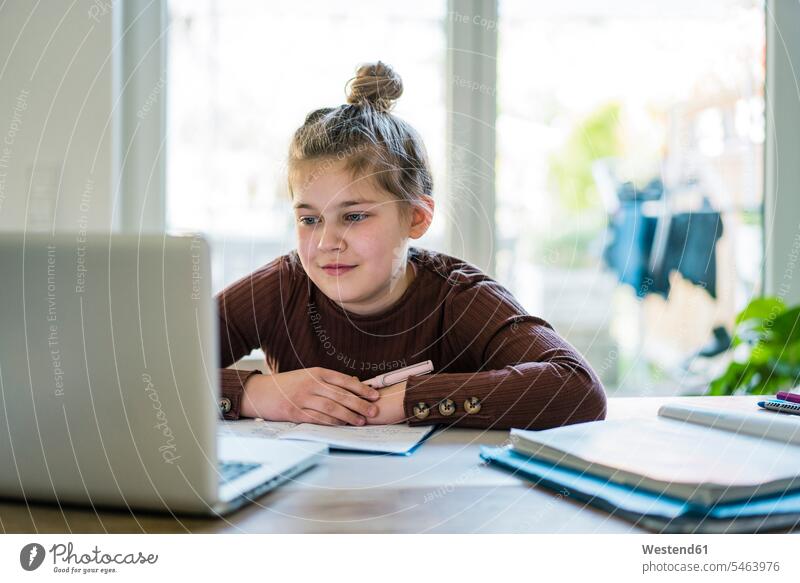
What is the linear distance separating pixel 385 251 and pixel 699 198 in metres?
1.09

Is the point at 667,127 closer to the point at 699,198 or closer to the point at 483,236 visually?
the point at 699,198

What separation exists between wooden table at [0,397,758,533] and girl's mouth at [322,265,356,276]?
451 mm

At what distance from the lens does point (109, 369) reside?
48 centimetres

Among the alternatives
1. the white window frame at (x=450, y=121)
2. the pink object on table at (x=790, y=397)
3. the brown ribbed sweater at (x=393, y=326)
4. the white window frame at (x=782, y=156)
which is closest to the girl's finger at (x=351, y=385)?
the brown ribbed sweater at (x=393, y=326)

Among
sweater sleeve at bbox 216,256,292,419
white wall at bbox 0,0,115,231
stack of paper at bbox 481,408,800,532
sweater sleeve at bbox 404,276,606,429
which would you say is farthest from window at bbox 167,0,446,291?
stack of paper at bbox 481,408,800,532

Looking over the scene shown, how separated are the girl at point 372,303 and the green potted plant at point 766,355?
0.78 m

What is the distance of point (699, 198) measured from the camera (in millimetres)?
1775

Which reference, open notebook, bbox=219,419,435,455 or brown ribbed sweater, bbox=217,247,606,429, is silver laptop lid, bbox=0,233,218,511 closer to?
open notebook, bbox=219,419,435,455

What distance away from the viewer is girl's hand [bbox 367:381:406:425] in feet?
2.32

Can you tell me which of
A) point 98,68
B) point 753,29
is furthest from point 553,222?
point 98,68

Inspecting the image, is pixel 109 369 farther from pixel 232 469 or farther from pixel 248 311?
pixel 248 311

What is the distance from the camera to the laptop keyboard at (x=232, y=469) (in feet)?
1.51

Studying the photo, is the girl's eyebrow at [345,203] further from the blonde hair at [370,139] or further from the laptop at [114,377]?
the laptop at [114,377]

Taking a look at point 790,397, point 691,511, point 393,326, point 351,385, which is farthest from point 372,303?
point 691,511
